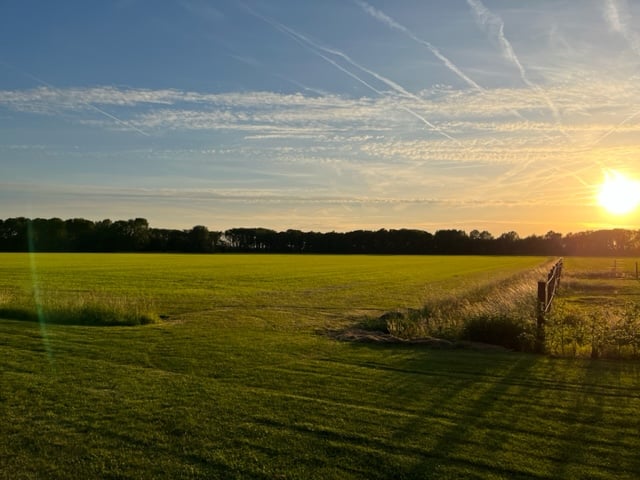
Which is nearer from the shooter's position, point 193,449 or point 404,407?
point 193,449

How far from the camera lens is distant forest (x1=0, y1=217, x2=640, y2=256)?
14800 centimetres

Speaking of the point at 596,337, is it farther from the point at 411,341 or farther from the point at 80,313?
the point at 80,313

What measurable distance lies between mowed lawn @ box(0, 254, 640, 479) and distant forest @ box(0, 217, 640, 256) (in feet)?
464

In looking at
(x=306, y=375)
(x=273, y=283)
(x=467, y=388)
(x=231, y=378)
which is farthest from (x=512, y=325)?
(x=273, y=283)

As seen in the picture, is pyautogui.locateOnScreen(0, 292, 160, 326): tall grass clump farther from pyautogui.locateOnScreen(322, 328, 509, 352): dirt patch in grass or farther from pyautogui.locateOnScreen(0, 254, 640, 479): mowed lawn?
pyautogui.locateOnScreen(322, 328, 509, 352): dirt patch in grass

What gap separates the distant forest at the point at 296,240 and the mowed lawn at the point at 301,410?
5573 inches

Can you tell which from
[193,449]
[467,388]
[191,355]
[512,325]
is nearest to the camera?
[193,449]

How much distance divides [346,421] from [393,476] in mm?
1842

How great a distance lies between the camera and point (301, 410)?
8.77m

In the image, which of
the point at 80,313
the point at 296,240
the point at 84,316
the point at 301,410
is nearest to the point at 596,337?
the point at 301,410

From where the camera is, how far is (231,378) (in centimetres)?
1090

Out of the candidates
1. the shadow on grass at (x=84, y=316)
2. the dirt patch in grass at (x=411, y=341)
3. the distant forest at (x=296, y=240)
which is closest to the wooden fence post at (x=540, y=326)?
the dirt patch in grass at (x=411, y=341)

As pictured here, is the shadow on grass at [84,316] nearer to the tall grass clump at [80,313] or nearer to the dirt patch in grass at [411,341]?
the tall grass clump at [80,313]

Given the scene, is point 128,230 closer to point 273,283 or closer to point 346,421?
point 273,283
